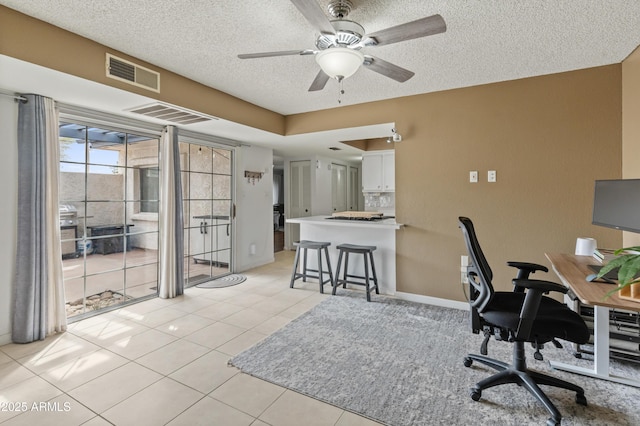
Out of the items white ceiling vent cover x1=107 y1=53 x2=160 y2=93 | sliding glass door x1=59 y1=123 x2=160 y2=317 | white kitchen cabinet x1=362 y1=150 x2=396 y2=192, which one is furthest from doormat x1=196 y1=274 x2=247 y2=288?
white kitchen cabinet x1=362 y1=150 x2=396 y2=192

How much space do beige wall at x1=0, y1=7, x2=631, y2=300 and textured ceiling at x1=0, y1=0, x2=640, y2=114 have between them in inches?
7.8

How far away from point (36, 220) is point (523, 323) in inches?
151

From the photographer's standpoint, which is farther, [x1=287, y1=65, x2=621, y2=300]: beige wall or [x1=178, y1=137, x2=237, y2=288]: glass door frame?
[x1=178, y1=137, x2=237, y2=288]: glass door frame

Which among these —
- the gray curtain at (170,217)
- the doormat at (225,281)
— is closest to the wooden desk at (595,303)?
the doormat at (225,281)

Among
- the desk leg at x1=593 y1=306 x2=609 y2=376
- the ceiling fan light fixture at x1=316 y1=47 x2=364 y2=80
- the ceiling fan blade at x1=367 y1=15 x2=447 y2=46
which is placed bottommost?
the desk leg at x1=593 y1=306 x2=609 y2=376

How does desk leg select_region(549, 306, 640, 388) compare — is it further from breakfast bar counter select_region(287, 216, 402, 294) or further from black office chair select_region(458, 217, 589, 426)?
breakfast bar counter select_region(287, 216, 402, 294)

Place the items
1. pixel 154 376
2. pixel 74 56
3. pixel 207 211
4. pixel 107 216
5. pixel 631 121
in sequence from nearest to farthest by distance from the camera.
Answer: pixel 154 376 → pixel 74 56 → pixel 631 121 → pixel 107 216 → pixel 207 211

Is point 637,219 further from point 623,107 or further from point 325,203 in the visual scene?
point 325,203

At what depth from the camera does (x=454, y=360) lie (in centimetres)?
236

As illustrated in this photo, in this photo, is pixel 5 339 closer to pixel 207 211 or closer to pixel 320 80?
pixel 207 211

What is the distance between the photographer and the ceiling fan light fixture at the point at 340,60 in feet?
6.16

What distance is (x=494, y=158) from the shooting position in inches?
128

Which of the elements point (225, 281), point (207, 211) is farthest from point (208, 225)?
point (225, 281)

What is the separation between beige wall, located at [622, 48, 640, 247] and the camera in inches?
98.3
